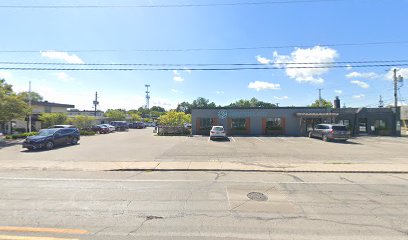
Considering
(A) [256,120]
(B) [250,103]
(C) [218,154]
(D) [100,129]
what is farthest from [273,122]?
(B) [250,103]

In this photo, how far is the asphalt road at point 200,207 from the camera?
4578 millimetres

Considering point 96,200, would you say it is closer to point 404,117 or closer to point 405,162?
point 405,162

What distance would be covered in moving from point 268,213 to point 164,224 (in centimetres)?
240

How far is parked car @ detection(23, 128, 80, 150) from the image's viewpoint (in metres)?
17.5

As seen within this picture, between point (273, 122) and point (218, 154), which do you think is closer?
point (218, 154)

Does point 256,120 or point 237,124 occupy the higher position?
point 256,120

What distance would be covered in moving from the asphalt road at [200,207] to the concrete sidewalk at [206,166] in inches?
53.2

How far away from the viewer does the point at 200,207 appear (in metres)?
5.95

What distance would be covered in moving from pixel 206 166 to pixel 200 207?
5.50 m

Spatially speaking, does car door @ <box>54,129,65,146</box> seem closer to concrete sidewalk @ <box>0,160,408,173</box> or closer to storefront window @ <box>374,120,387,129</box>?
concrete sidewalk @ <box>0,160,408,173</box>

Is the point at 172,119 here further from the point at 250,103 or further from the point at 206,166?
the point at 250,103

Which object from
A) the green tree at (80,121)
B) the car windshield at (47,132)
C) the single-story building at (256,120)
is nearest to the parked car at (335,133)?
the single-story building at (256,120)

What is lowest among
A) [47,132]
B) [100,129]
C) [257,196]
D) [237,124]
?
[257,196]

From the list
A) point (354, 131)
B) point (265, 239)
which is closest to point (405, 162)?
point (265, 239)
